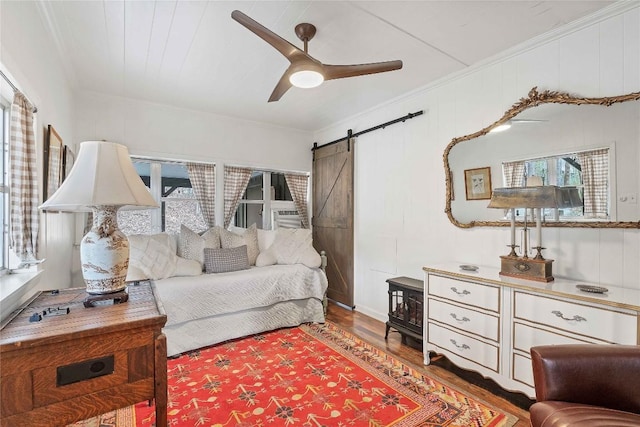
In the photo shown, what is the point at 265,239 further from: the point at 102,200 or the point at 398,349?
the point at 102,200

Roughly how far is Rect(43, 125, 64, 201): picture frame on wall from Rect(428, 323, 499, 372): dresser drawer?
121 inches

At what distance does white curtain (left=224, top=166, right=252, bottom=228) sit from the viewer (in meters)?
4.21

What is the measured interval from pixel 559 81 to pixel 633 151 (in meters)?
0.69

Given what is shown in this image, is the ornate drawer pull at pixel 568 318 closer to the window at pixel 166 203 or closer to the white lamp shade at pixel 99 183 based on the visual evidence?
the white lamp shade at pixel 99 183

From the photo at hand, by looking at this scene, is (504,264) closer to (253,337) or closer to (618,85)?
(618,85)

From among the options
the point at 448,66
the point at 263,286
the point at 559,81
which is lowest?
the point at 263,286

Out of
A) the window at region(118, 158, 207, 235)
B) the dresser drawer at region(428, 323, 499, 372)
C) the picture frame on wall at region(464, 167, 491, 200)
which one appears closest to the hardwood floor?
the dresser drawer at region(428, 323, 499, 372)

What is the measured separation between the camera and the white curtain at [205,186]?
4.02m

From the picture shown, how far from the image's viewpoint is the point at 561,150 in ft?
7.09

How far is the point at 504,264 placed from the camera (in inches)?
86.9

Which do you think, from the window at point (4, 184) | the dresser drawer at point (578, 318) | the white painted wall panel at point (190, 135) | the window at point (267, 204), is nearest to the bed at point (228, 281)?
the window at point (267, 204)

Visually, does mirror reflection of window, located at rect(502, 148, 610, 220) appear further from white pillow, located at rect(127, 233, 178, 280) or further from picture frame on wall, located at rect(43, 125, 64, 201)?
picture frame on wall, located at rect(43, 125, 64, 201)

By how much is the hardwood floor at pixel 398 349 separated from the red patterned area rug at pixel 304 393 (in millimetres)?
93

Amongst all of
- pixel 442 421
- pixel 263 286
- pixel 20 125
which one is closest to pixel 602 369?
pixel 442 421
